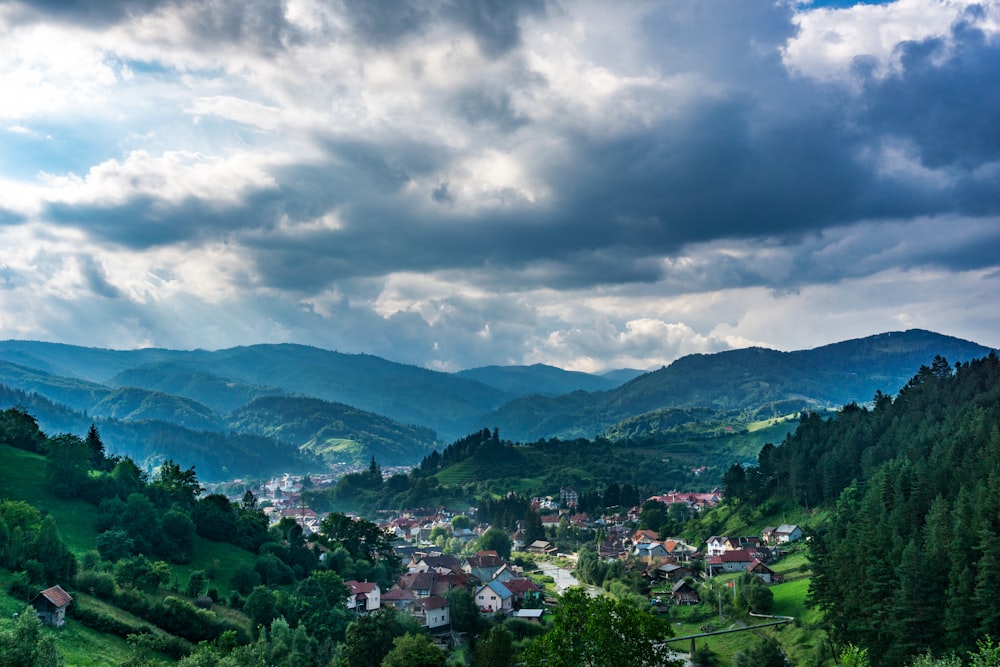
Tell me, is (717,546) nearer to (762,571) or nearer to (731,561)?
(731,561)

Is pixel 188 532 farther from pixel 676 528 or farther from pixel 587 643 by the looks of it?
pixel 676 528

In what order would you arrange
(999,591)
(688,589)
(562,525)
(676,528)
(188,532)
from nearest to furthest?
(999,591) → (188,532) → (688,589) → (676,528) → (562,525)

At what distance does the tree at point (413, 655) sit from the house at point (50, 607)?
19734mm

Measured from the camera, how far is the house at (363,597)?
79125mm

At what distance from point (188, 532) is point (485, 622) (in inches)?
1296

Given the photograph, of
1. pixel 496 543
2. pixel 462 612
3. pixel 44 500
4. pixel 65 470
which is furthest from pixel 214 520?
pixel 496 543

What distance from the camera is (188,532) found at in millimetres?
81500

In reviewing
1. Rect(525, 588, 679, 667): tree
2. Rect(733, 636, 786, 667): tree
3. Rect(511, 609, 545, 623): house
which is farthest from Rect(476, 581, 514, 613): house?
Rect(525, 588, 679, 667): tree

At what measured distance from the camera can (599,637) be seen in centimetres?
3428

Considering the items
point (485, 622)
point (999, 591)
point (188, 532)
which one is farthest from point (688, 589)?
point (188, 532)

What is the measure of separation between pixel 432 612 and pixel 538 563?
6415 cm

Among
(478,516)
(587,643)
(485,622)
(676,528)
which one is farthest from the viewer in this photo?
(478,516)

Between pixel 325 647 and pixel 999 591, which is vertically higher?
pixel 999 591

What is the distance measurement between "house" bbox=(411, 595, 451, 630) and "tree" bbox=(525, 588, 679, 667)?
4164 centimetres
